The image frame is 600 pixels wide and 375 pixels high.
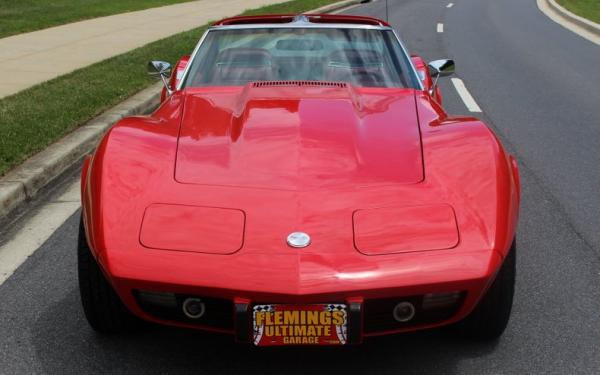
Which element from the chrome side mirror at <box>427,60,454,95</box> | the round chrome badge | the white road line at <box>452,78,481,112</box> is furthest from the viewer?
the white road line at <box>452,78,481,112</box>

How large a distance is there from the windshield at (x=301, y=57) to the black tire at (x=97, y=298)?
1.52m

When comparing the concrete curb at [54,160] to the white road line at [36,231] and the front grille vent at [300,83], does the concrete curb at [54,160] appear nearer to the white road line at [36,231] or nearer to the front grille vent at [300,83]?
the white road line at [36,231]

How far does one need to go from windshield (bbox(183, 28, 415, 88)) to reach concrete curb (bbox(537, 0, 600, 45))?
1227cm

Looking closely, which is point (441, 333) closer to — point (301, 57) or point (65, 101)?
point (301, 57)

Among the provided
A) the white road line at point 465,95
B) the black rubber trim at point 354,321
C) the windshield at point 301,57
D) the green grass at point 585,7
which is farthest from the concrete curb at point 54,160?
the green grass at point 585,7

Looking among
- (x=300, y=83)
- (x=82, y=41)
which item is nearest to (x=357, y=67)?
(x=300, y=83)

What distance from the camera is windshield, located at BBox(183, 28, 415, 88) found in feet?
14.5

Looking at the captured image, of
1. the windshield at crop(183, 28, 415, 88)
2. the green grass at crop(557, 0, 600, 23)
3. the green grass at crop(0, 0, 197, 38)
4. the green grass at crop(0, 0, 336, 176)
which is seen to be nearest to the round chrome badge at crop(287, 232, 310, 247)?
the windshield at crop(183, 28, 415, 88)

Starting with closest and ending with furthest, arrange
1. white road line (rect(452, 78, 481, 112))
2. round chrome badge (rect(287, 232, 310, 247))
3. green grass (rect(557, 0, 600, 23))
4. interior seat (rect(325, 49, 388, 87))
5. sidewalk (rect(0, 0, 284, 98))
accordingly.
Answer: round chrome badge (rect(287, 232, 310, 247)) < interior seat (rect(325, 49, 388, 87)) < white road line (rect(452, 78, 481, 112)) < sidewalk (rect(0, 0, 284, 98)) < green grass (rect(557, 0, 600, 23))

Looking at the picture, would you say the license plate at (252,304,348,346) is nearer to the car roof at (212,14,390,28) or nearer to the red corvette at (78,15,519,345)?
the red corvette at (78,15,519,345)

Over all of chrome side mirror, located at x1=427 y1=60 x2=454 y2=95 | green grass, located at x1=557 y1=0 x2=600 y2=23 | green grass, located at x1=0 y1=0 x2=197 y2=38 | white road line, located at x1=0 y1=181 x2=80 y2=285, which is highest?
chrome side mirror, located at x1=427 y1=60 x2=454 y2=95

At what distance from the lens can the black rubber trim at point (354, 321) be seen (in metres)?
2.63

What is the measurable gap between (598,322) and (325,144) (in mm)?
1468

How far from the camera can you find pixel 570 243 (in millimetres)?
4445
